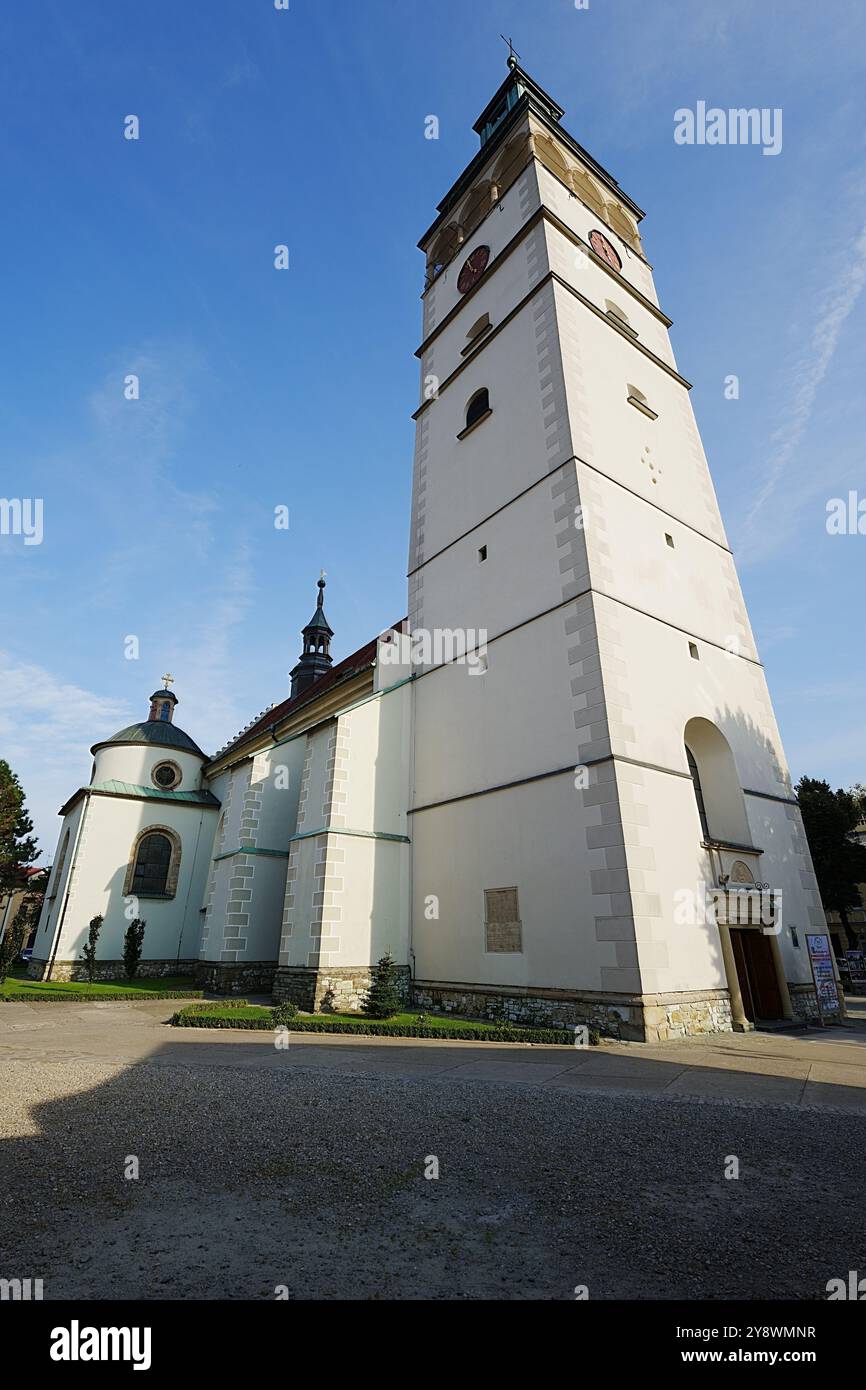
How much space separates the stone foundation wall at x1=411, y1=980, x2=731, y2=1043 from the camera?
8.86m

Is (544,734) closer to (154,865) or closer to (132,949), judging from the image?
(132,949)

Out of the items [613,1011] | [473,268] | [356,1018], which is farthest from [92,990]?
[473,268]

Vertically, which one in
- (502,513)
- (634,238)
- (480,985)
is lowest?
(480,985)

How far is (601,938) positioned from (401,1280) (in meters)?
7.72

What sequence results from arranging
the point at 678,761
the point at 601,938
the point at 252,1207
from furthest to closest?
the point at 678,761 → the point at 601,938 → the point at 252,1207

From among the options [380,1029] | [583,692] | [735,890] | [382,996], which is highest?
[583,692]

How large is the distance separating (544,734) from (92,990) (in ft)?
49.4

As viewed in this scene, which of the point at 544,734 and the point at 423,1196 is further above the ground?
the point at 544,734

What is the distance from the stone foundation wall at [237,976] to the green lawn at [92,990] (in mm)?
437

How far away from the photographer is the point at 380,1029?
981 centimetres

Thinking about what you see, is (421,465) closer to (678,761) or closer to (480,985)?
(678,761)

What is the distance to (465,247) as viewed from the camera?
69.2ft

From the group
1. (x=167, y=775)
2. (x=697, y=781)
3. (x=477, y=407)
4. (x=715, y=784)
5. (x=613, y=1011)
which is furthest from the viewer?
(x=167, y=775)
